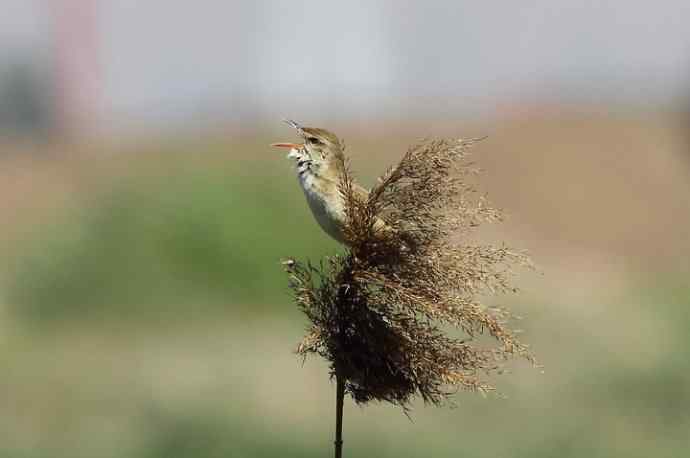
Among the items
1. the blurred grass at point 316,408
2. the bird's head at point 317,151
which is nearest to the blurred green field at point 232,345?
the blurred grass at point 316,408

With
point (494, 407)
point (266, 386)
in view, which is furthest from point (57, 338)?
point (494, 407)

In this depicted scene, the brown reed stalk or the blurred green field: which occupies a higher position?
the blurred green field

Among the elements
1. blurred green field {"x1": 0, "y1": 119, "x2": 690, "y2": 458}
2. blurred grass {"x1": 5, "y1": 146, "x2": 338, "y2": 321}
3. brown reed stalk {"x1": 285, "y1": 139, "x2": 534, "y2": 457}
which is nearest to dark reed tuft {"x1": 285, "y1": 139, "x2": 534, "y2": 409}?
brown reed stalk {"x1": 285, "y1": 139, "x2": 534, "y2": 457}

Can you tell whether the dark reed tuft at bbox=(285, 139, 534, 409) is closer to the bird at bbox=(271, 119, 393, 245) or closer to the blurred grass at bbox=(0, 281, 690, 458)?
the bird at bbox=(271, 119, 393, 245)

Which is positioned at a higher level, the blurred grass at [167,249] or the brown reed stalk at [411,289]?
the blurred grass at [167,249]

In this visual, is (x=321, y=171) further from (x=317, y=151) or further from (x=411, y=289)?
(x=411, y=289)

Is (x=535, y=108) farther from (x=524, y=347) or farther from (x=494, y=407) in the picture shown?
(x=524, y=347)

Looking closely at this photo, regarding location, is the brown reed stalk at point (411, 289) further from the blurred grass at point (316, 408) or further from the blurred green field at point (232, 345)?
the blurred grass at point (316, 408)
